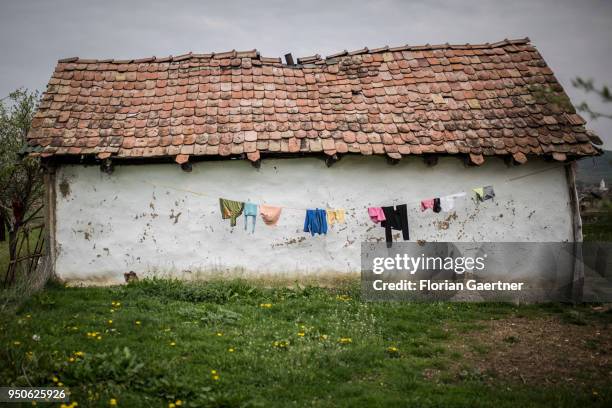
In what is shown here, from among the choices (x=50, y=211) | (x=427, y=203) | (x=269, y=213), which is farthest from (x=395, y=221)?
(x=50, y=211)

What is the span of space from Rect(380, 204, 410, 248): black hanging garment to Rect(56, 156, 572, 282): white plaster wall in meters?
0.21

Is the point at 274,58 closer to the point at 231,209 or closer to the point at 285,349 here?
the point at 231,209

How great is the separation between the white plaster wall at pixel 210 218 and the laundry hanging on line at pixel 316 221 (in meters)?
0.24

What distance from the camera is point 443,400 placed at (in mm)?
5363

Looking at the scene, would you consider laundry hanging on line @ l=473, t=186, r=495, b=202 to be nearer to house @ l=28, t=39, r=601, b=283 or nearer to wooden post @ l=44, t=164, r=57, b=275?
house @ l=28, t=39, r=601, b=283

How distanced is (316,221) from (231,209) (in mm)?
1736

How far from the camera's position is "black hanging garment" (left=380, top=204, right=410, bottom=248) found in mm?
9781

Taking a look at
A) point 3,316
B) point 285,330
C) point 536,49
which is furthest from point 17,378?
point 536,49

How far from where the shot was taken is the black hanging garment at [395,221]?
9.78m

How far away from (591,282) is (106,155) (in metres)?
10.9

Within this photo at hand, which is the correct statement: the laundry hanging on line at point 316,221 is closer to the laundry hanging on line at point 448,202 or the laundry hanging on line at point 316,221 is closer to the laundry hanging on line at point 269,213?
the laundry hanging on line at point 269,213

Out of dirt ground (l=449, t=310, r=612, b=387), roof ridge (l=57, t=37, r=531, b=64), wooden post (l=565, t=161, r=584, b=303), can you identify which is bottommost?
dirt ground (l=449, t=310, r=612, b=387)

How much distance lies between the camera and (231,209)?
32.0 ft

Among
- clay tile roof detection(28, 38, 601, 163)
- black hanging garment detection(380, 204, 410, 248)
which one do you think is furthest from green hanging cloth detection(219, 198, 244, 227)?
black hanging garment detection(380, 204, 410, 248)
